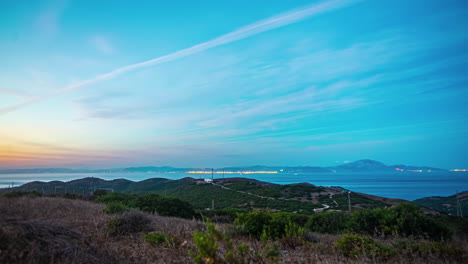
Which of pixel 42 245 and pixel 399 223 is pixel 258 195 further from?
pixel 42 245

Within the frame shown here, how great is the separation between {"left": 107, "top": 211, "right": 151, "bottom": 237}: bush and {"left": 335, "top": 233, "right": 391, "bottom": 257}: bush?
550cm

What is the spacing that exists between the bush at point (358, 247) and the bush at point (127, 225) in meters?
5.50

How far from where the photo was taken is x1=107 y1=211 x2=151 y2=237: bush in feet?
26.6

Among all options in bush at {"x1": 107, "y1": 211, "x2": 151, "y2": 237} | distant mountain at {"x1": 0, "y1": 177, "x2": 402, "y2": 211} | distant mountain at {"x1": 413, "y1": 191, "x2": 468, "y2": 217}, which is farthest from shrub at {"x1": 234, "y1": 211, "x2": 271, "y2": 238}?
distant mountain at {"x1": 413, "y1": 191, "x2": 468, "y2": 217}

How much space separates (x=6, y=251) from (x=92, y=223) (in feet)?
20.2

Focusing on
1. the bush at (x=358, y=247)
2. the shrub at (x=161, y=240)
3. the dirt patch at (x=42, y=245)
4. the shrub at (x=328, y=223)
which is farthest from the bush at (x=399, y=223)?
the dirt patch at (x=42, y=245)

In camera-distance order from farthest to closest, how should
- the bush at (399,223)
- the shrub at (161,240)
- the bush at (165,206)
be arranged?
the bush at (165,206) → the bush at (399,223) → the shrub at (161,240)

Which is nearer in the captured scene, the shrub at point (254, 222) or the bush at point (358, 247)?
the bush at point (358, 247)

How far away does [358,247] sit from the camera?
6.41 meters

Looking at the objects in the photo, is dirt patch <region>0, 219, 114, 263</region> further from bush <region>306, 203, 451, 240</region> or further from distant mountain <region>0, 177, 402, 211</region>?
distant mountain <region>0, 177, 402, 211</region>

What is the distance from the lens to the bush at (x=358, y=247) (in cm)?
618

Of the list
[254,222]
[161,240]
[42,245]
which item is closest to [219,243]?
[161,240]

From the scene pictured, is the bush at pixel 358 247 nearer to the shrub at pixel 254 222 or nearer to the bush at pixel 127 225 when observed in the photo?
the shrub at pixel 254 222

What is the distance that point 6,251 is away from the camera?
12.0 ft
